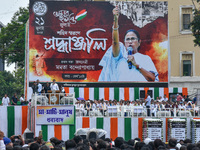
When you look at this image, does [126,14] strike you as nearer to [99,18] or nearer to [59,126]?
[99,18]

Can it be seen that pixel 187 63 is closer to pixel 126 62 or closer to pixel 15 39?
pixel 126 62

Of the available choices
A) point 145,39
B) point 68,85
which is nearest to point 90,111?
point 68,85

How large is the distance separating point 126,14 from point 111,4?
53.8 inches

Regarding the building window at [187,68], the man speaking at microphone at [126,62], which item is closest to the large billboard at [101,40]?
the man speaking at microphone at [126,62]

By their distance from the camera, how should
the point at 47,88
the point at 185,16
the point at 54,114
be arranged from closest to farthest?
the point at 54,114 < the point at 47,88 < the point at 185,16

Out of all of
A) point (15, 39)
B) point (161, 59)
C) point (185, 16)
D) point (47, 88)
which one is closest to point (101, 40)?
point (161, 59)

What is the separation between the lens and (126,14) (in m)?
40.3

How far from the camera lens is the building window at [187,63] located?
4578cm

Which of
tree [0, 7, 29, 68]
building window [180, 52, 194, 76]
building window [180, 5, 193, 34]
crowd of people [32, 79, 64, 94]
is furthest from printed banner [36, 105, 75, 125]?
tree [0, 7, 29, 68]

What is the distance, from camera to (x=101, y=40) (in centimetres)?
4012

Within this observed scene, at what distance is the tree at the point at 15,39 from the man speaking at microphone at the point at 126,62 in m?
13.5

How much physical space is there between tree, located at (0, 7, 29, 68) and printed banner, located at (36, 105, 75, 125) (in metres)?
23.8

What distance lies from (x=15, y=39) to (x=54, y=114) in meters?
26.3

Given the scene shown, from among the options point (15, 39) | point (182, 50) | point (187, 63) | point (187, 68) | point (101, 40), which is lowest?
point (187, 68)
